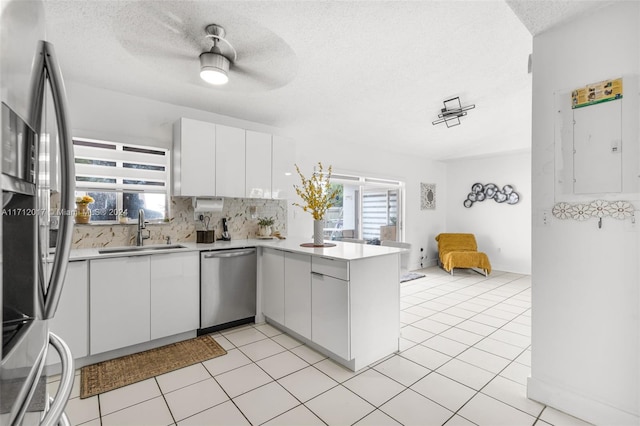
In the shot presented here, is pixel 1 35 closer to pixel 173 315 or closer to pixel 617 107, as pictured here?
pixel 617 107

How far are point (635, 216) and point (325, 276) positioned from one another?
1.94 metres

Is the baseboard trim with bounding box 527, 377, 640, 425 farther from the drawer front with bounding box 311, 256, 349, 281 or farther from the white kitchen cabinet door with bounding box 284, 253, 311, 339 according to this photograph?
the white kitchen cabinet door with bounding box 284, 253, 311, 339

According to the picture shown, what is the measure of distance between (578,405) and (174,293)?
3103 millimetres

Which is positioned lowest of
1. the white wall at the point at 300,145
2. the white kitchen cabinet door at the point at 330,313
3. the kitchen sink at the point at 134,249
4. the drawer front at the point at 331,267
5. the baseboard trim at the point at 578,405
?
the baseboard trim at the point at 578,405

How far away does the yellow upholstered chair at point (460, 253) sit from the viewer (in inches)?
226

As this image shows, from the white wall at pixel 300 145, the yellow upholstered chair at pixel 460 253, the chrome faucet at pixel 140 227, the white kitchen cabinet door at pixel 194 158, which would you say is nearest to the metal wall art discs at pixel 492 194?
the white wall at pixel 300 145

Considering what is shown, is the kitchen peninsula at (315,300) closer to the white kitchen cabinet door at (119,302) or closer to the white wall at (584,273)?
the white kitchen cabinet door at (119,302)

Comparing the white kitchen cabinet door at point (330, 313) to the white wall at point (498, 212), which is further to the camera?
the white wall at point (498, 212)

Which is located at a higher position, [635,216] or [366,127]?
[366,127]

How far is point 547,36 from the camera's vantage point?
1.96 meters

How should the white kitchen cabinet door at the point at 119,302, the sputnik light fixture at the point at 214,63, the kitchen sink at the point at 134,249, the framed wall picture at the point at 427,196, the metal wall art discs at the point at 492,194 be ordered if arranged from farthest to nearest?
the framed wall picture at the point at 427,196 < the metal wall art discs at the point at 492,194 < the kitchen sink at the point at 134,249 < the white kitchen cabinet door at the point at 119,302 < the sputnik light fixture at the point at 214,63

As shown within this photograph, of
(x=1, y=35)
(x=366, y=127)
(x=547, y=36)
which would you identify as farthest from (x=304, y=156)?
(x=1, y=35)

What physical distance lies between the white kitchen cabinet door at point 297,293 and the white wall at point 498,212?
520 centimetres

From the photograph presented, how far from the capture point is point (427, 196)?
6801 mm
